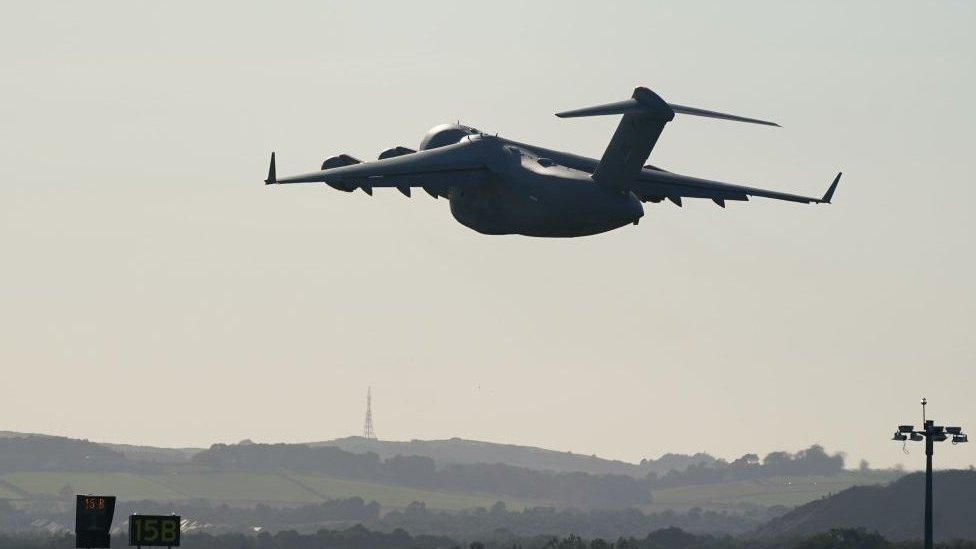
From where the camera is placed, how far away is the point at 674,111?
72.6 metres

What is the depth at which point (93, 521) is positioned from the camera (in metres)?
84.2

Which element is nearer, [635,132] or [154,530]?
[635,132]

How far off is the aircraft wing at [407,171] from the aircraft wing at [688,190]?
8.46 meters

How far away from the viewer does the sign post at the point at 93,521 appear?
83.5 m

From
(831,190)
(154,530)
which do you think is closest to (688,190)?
(831,190)

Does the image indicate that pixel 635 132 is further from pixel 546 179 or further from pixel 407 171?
pixel 407 171

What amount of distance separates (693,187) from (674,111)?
36.0 feet

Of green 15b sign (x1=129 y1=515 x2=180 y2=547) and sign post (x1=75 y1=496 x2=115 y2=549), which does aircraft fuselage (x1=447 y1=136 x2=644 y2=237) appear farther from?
sign post (x1=75 y1=496 x2=115 y2=549)

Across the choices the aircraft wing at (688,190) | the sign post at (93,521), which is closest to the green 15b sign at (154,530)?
the sign post at (93,521)

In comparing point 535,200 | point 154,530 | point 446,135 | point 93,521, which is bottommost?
point 154,530

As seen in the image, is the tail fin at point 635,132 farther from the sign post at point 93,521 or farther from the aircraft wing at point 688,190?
the sign post at point 93,521

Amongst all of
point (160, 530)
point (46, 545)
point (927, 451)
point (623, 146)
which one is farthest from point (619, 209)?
point (46, 545)

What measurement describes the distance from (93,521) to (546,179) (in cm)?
2897

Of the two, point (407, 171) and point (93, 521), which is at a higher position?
point (407, 171)
